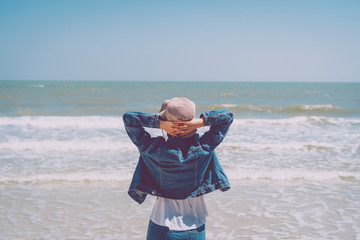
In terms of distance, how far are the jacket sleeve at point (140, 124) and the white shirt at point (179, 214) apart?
39 cm

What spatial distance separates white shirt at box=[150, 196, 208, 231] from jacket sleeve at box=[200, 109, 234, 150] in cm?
36

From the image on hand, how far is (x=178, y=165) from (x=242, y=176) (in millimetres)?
5264

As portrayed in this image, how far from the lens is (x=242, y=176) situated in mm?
6891

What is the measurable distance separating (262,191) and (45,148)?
6.17 m

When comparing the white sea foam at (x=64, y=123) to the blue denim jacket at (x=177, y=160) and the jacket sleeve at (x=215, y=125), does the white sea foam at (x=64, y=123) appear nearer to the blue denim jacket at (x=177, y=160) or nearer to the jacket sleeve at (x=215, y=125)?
the blue denim jacket at (x=177, y=160)

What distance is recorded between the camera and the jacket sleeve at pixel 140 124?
6.01 ft

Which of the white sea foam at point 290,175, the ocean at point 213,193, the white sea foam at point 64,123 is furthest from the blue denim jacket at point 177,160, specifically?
the white sea foam at point 64,123

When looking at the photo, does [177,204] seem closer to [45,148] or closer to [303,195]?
[303,195]

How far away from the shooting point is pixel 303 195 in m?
5.92

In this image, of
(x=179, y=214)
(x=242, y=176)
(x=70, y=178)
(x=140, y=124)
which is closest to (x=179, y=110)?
(x=140, y=124)

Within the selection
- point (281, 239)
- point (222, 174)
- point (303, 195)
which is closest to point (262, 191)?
point (303, 195)

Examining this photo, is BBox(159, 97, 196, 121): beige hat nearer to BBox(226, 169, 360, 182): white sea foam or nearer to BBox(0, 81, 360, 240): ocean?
BBox(0, 81, 360, 240): ocean

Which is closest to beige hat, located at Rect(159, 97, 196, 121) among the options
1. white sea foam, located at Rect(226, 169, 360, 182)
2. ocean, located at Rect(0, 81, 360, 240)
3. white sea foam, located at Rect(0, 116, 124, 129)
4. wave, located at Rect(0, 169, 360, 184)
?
ocean, located at Rect(0, 81, 360, 240)

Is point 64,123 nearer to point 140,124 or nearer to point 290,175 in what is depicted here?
point 290,175
